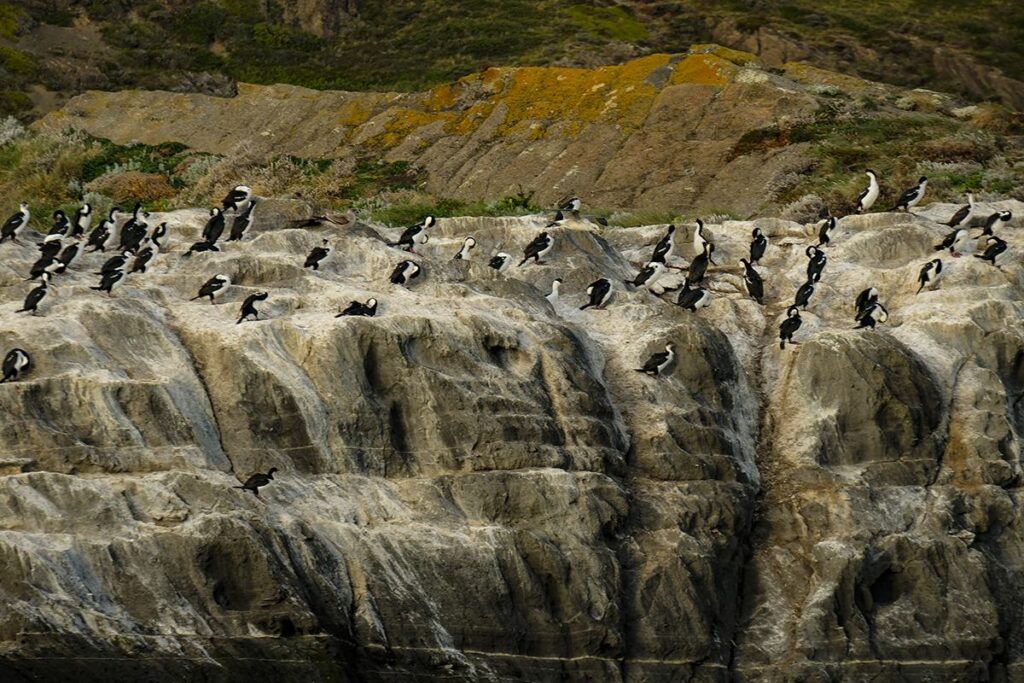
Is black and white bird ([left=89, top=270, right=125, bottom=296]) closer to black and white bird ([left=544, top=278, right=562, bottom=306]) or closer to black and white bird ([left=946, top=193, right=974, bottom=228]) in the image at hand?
black and white bird ([left=544, top=278, right=562, bottom=306])

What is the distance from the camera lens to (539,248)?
102ft

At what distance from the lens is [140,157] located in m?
53.0

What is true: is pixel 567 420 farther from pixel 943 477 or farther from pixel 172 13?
pixel 172 13

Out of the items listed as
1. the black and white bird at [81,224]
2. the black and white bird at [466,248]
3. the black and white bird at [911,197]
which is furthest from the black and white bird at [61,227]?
the black and white bird at [911,197]

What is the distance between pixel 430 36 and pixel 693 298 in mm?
42614

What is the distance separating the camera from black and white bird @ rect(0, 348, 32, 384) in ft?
75.2

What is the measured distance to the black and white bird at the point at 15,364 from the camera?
75.2ft

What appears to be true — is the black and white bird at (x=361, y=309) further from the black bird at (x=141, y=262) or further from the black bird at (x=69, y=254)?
the black bird at (x=69, y=254)

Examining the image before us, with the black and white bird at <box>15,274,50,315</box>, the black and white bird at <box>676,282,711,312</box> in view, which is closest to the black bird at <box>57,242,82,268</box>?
the black and white bird at <box>15,274,50,315</box>

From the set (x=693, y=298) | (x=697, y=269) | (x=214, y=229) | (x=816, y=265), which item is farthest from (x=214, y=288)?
(x=816, y=265)

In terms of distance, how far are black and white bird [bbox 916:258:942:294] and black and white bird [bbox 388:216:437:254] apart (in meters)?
9.66

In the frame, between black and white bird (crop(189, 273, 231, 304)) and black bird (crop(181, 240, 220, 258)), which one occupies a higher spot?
black and white bird (crop(189, 273, 231, 304))

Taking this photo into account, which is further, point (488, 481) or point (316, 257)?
point (316, 257)

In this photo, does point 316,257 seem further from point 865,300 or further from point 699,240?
point 865,300
